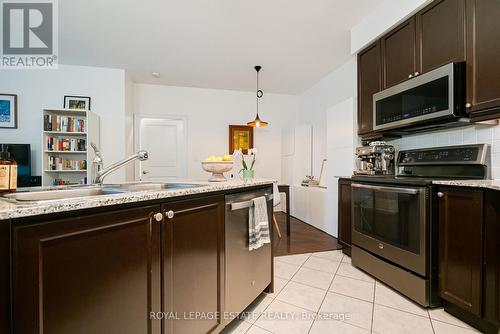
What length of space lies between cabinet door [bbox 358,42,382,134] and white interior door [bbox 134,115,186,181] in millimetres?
3394

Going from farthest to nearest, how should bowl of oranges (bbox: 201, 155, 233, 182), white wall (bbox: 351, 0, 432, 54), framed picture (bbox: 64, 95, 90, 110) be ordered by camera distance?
1. framed picture (bbox: 64, 95, 90, 110)
2. white wall (bbox: 351, 0, 432, 54)
3. bowl of oranges (bbox: 201, 155, 233, 182)

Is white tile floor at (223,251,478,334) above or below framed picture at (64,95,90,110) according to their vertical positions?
below

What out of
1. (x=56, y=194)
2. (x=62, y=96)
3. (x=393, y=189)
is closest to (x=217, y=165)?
(x=56, y=194)

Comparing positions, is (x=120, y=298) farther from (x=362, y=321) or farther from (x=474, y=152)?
(x=474, y=152)

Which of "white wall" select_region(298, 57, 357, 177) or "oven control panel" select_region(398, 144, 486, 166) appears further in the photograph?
"white wall" select_region(298, 57, 357, 177)

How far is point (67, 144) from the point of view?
3.53 meters

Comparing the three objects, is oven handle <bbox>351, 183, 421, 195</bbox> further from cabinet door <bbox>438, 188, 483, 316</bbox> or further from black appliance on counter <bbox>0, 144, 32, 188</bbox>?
black appliance on counter <bbox>0, 144, 32, 188</bbox>

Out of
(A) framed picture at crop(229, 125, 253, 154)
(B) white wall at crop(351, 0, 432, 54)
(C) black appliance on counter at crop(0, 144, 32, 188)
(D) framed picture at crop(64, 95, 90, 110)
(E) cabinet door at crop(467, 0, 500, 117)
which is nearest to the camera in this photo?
(E) cabinet door at crop(467, 0, 500, 117)

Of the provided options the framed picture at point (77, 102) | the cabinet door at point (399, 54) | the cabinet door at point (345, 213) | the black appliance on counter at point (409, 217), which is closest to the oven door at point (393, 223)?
the black appliance on counter at point (409, 217)

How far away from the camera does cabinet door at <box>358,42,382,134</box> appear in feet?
8.08

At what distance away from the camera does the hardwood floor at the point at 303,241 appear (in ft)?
9.42

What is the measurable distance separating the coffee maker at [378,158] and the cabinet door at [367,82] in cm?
23

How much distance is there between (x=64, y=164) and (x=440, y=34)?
15.7 feet
